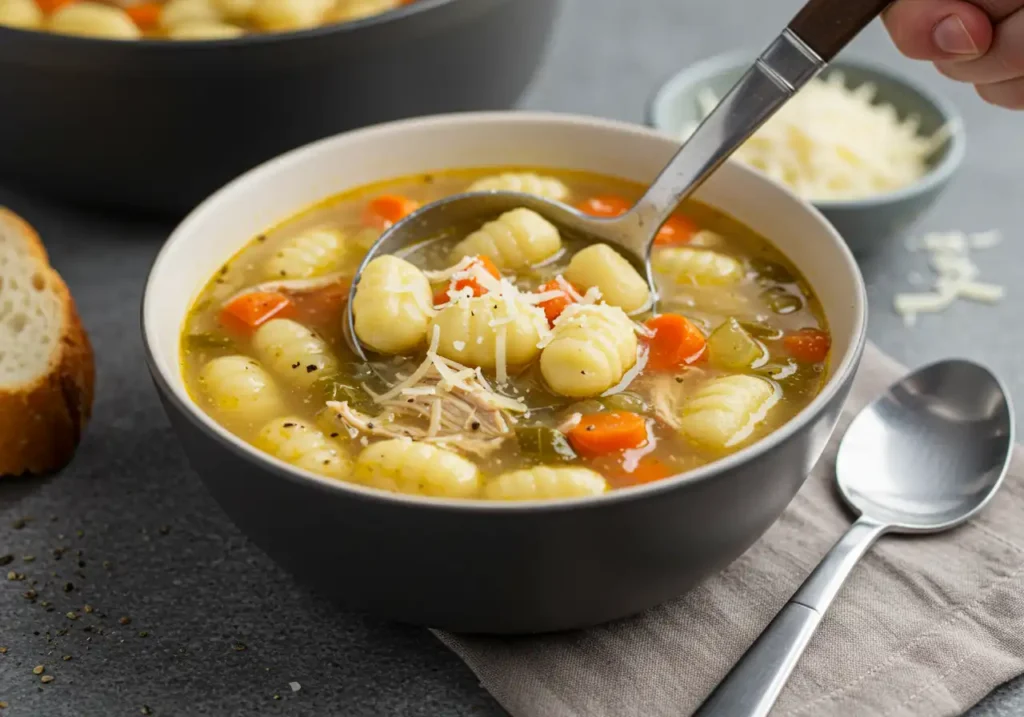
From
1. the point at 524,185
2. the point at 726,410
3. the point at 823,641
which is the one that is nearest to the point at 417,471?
the point at 726,410

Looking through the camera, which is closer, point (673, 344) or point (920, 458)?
point (673, 344)

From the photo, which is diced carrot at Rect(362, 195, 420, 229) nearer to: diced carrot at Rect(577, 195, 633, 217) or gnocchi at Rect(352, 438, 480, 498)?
diced carrot at Rect(577, 195, 633, 217)

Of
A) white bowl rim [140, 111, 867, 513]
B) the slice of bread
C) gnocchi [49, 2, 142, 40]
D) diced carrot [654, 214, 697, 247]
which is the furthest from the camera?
gnocchi [49, 2, 142, 40]

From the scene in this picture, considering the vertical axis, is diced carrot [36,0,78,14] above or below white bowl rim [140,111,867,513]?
below

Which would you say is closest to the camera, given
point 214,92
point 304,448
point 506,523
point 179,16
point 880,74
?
point 506,523

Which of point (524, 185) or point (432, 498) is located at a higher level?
point (432, 498)

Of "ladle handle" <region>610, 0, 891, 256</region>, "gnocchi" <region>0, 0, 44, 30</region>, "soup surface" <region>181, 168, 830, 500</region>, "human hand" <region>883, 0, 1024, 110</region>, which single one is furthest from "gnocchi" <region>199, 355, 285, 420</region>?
"human hand" <region>883, 0, 1024, 110</region>

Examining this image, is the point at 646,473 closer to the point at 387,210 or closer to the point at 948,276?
the point at 387,210

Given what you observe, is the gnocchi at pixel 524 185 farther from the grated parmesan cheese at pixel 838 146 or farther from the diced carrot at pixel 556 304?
the grated parmesan cheese at pixel 838 146
